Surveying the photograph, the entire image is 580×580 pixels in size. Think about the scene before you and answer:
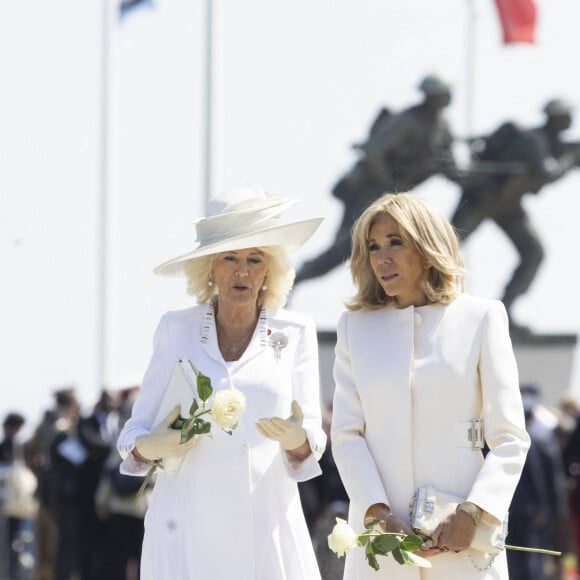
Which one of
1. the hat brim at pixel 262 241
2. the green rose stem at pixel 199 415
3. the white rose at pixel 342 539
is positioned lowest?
the white rose at pixel 342 539

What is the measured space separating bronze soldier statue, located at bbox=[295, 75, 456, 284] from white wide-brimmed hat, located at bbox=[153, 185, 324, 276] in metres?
12.9

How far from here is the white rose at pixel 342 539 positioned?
5512 millimetres

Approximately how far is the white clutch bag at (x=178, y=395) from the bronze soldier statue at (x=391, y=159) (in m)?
13.3

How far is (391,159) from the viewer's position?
1980 centimetres

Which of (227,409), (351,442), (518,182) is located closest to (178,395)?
(227,409)

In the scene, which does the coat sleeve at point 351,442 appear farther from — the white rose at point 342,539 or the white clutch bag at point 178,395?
the white clutch bag at point 178,395

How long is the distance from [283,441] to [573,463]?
9.66 m

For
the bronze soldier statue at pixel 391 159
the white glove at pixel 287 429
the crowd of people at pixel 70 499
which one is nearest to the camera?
the white glove at pixel 287 429

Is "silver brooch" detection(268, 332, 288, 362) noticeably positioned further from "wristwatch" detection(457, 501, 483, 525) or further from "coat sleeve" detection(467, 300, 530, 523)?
"wristwatch" detection(457, 501, 483, 525)

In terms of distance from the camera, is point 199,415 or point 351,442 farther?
point 199,415

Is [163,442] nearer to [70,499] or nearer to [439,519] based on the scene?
[439,519]

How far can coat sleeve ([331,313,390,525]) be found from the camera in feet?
19.0

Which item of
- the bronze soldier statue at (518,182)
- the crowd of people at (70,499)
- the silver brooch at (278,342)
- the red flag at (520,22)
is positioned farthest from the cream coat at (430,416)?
the red flag at (520,22)

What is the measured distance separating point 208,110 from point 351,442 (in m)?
12.0
